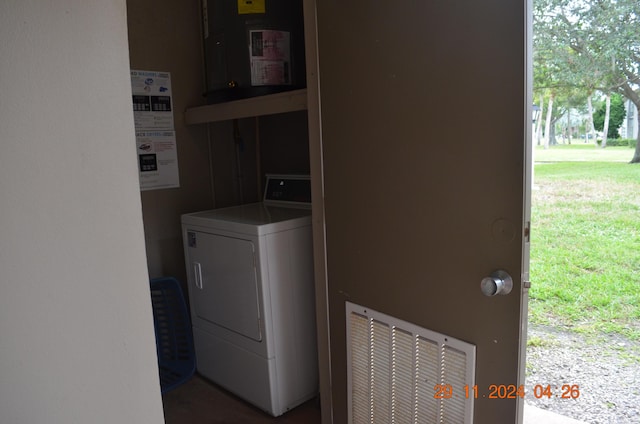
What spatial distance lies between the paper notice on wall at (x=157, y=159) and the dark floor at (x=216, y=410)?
1176 mm

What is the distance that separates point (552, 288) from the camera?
2727 millimetres

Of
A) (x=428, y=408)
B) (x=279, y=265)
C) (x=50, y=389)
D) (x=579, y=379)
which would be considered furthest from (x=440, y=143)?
(x=579, y=379)

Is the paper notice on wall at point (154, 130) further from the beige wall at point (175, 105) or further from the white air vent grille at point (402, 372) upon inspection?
the white air vent grille at point (402, 372)

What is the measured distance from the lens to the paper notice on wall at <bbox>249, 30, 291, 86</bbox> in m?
2.16

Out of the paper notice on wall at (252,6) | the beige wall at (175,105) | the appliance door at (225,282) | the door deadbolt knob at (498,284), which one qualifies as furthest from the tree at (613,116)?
the beige wall at (175,105)

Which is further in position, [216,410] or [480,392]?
[216,410]

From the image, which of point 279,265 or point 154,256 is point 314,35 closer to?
point 279,265

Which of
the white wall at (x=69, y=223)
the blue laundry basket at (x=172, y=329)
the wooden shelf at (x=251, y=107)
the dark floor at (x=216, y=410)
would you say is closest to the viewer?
the white wall at (x=69, y=223)

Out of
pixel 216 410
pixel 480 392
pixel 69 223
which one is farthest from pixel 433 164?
pixel 216 410

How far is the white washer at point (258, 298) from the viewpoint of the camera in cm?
209

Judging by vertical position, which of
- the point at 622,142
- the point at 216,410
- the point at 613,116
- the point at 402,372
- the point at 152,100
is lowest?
the point at 216,410

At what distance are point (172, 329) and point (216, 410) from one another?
0.59 metres

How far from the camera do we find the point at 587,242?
2.63 meters

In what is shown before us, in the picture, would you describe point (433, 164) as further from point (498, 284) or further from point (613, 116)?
point (613, 116)
